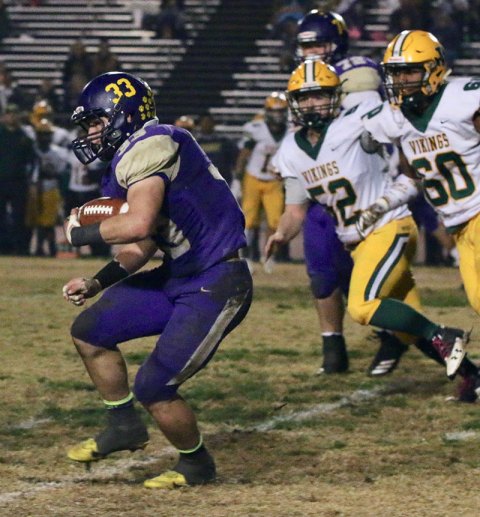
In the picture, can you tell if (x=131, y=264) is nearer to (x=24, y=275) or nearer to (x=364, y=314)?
(x=364, y=314)

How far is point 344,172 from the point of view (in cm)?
659

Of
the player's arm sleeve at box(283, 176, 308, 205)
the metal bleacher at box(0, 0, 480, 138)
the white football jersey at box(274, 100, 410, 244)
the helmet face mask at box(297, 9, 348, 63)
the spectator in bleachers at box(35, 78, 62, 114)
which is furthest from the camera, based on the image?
the metal bleacher at box(0, 0, 480, 138)

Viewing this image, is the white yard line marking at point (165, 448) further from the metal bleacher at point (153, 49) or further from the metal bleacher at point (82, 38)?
the metal bleacher at point (82, 38)

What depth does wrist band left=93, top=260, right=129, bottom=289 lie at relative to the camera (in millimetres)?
4770

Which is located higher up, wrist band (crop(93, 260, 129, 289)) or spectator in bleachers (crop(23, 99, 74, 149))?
wrist band (crop(93, 260, 129, 289))

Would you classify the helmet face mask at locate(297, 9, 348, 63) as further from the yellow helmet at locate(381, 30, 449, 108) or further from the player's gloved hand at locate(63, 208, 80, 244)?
the player's gloved hand at locate(63, 208, 80, 244)

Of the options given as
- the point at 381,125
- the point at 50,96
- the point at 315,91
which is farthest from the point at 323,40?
the point at 50,96

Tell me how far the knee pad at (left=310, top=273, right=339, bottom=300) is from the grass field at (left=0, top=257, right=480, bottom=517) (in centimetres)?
41

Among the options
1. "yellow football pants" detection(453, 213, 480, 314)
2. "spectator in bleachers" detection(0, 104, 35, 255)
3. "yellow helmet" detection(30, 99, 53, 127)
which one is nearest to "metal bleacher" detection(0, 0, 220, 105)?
"yellow helmet" detection(30, 99, 53, 127)

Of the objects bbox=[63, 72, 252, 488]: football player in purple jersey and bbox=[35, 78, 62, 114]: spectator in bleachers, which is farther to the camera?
bbox=[35, 78, 62, 114]: spectator in bleachers

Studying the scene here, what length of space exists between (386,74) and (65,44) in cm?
1375

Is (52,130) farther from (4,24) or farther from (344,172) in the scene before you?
(344,172)

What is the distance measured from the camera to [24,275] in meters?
11.6

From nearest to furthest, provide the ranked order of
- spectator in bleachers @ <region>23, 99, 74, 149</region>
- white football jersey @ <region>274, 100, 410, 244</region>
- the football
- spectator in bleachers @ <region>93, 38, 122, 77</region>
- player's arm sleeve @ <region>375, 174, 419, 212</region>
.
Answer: the football, player's arm sleeve @ <region>375, 174, 419, 212</region>, white football jersey @ <region>274, 100, 410, 244</region>, spectator in bleachers @ <region>23, 99, 74, 149</region>, spectator in bleachers @ <region>93, 38, 122, 77</region>
